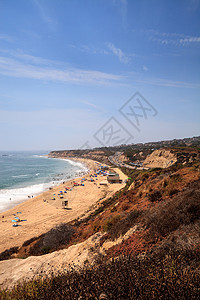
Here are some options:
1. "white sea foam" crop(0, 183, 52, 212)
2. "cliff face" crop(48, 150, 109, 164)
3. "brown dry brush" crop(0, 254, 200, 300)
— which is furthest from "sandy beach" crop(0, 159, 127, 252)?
"cliff face" crop(48, 150, 109, 164)

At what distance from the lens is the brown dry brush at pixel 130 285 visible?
2.21 meters

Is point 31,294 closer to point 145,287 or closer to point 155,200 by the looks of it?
point 145,287

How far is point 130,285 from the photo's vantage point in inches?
97.4

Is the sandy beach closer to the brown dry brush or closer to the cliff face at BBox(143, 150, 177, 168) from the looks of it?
the brown dry brush

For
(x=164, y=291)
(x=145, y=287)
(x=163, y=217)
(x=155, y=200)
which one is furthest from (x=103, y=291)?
(x=155, y=200)

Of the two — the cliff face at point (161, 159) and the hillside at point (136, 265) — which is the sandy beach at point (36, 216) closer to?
the hillside at point (136, 265)

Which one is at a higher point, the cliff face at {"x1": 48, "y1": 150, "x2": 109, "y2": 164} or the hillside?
the hillside

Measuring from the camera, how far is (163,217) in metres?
5.71

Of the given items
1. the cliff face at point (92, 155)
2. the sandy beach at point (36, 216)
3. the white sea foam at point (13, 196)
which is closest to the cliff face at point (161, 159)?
the sandy beach at point (36, 216)

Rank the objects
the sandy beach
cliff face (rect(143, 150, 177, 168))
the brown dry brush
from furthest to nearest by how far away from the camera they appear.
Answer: cliff face (rect(143, 150, 177, 168)) < the sandy beach < the brown dry brush

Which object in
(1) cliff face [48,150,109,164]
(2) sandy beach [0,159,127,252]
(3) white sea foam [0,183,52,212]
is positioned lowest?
(3) white sea foam [0,183,52,212]

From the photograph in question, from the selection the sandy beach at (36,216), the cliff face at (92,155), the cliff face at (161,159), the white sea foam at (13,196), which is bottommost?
the white sea foam at (13,196)

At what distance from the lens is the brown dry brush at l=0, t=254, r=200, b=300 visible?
2215 millimetres

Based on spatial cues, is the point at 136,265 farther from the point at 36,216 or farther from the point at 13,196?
the point at 13,196
